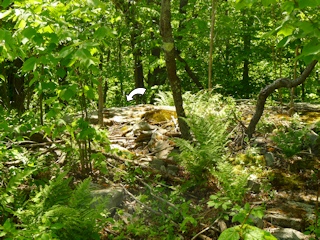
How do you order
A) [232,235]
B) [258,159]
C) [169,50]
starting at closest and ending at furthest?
[232,235] → [169,50] → [258,159]

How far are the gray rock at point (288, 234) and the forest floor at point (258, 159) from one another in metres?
0.19

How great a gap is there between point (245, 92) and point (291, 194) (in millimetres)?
9212

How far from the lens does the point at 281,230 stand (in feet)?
11.5

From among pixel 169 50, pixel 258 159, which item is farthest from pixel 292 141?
pixel 169 50

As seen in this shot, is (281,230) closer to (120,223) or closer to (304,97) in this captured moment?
(120,223)

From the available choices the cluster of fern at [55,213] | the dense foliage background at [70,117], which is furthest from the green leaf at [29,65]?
the cluster of fern at [55,213]

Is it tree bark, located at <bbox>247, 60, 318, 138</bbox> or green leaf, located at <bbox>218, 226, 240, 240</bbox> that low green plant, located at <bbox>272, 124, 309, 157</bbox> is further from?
green leaf, located at <bbox>218, 226, 240, 240</bbox>

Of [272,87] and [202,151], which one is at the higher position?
[272,87]

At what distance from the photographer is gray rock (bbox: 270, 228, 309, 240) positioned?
3.38 m

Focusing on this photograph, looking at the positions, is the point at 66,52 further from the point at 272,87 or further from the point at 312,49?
the point at 272,87

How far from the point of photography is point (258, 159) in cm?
503

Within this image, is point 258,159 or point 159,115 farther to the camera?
point 159,115

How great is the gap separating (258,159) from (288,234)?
172 cm

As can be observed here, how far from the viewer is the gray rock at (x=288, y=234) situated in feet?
11.1
